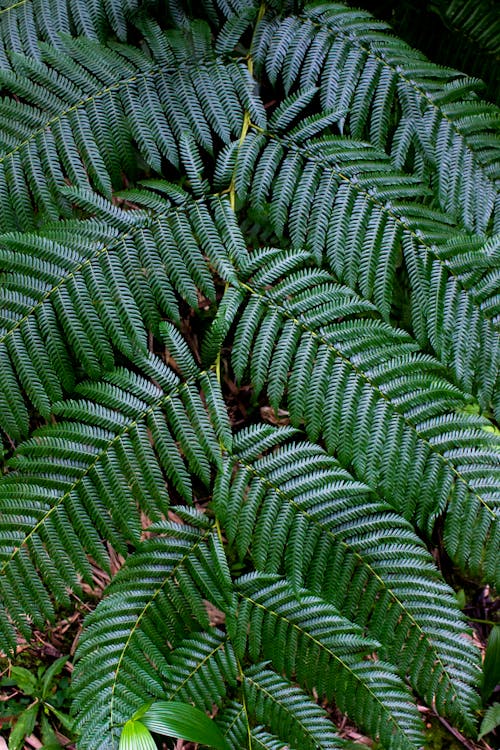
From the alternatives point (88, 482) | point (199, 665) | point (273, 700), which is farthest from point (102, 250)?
point (273, 700)

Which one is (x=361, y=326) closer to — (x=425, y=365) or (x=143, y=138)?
(x=425, y=365)

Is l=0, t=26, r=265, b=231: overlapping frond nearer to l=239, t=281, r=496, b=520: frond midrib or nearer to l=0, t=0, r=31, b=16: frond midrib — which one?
l=0, t=0, r=31, b=16: frond midrib

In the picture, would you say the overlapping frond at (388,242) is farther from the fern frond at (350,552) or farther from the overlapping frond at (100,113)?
the fern frond at (350,552)

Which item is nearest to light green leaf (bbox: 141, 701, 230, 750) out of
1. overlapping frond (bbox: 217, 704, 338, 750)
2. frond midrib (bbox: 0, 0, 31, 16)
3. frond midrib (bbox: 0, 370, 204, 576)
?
overlapping frond (bbox: 217, 704, 338, 750)

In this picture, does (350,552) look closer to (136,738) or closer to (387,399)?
(387,399)

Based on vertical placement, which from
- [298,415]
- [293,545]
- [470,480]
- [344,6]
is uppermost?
[344,6]

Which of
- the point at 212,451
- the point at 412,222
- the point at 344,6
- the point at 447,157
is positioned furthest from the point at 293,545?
the point at 344,6

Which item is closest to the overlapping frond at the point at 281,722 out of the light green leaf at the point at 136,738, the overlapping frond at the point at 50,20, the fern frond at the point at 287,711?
the fern frond at the point at 287,711
